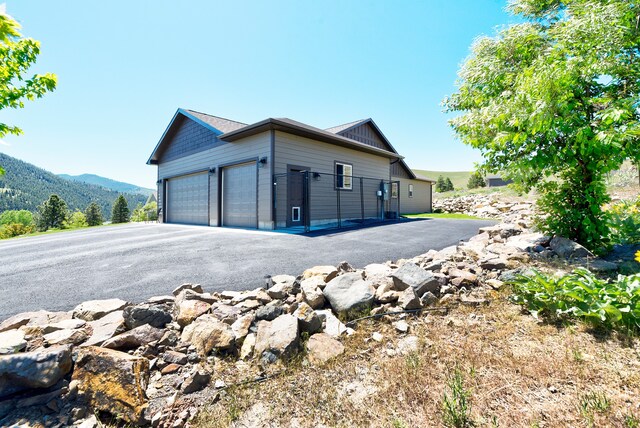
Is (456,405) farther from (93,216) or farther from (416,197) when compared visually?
(93,216)

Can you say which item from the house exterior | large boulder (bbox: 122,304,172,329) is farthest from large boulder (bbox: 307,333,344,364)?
the house exterior

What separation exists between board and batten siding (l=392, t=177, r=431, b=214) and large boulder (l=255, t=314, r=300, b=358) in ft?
55.1

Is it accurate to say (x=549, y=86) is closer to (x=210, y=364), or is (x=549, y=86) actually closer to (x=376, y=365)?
(x=376, y=365)

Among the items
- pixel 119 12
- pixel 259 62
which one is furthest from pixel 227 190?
pixel 119 12

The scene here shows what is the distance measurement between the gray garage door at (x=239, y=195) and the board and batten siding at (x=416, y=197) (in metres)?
11.0

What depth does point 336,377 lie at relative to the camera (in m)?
1.86

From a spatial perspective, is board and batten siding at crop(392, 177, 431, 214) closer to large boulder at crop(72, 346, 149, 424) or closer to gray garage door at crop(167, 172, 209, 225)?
gray garage door at crop(167, 172, 209, 225)

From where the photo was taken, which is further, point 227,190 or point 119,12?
point 227,190

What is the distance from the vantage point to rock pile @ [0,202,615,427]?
1614mm

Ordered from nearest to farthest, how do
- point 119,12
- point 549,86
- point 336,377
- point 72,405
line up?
point 72,405 → point 336,377 → point 549,86 → point 119,12

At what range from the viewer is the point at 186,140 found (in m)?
13.2

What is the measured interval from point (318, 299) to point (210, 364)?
1216mm

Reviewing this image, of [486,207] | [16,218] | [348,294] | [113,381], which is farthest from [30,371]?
[16,218]

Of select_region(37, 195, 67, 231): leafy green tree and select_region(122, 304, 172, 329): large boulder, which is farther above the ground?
select_region(37, 195, 67, 231): leafy green tree
